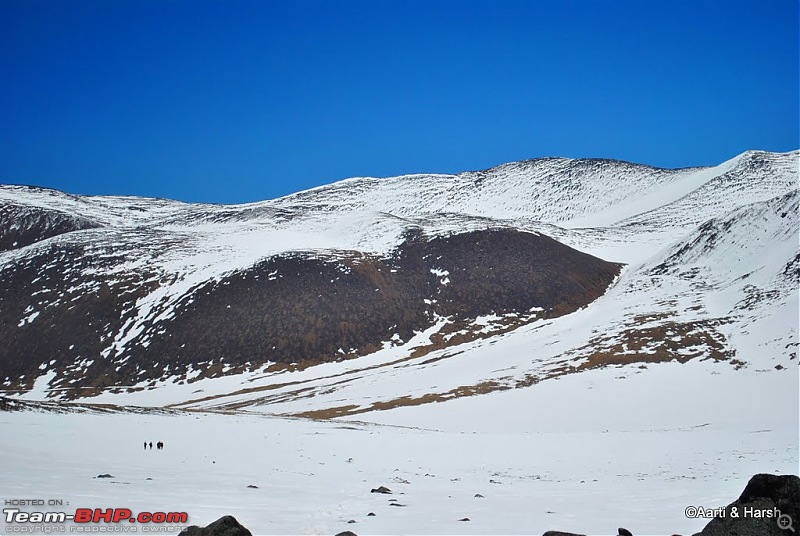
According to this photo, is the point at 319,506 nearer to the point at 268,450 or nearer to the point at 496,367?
the point at 268,450

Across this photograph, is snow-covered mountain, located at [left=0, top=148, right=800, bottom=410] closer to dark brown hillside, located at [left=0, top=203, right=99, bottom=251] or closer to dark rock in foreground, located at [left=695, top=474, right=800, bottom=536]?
dark brown hillside, located at [left=0, top=203, right=99, bottom=251]

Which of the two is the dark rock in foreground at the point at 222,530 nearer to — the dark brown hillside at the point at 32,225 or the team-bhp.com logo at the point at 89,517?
the team-bhp.com logo at the point at 89,517

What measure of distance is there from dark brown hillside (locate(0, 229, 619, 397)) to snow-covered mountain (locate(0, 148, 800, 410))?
0.29m

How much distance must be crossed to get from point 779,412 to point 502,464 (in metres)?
24.5

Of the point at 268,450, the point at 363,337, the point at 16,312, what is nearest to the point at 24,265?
the point at 16,312

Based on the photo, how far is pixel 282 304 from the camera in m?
90.5

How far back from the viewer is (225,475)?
1944 cm

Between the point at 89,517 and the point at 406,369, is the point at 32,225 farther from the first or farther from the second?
the point at 89,517

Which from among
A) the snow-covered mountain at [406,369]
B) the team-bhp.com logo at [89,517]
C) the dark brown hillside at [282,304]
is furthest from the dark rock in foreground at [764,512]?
the dark brown hillside at [282,304]

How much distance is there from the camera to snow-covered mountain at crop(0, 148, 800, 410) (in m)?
61.8

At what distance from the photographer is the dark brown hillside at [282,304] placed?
264ft

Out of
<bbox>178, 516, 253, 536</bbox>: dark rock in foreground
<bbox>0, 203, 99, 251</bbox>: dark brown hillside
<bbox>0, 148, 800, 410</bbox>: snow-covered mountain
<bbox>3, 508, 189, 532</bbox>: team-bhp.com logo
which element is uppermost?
<bbox>0, 203, 99, 251</bbox>: dark brown hillside

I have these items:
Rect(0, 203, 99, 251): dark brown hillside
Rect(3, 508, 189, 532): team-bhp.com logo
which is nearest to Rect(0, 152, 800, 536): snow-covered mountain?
Rect(3, 508, 189, 532): team-bhp.com logo

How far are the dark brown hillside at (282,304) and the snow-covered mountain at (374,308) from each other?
29cm
